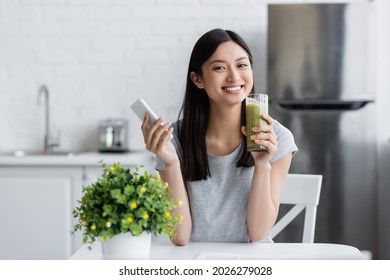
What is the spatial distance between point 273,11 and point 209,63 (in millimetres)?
1449

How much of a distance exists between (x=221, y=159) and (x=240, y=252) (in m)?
0.30

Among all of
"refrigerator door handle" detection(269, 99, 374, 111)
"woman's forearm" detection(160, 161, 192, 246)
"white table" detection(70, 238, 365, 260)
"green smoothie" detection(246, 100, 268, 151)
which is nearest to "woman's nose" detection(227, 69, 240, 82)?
"green smoothie" detection(246, 100, 268, 151)

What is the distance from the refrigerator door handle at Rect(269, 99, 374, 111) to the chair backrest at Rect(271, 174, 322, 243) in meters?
1.13

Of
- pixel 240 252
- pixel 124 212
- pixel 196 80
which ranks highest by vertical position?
pixel 196 80

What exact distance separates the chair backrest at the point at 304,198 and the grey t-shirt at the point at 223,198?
192 mm

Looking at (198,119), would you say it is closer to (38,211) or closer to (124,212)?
(124,212)

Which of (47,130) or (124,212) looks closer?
(124,212)

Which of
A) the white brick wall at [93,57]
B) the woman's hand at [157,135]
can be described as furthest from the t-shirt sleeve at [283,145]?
the white brick wall at [93,57]

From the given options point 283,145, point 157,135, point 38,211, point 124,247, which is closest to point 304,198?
point 283,145

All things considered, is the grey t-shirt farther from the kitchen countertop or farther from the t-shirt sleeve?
the kitchen countertop

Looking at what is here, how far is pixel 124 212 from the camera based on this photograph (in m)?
0.89

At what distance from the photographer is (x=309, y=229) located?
1.50 metres
